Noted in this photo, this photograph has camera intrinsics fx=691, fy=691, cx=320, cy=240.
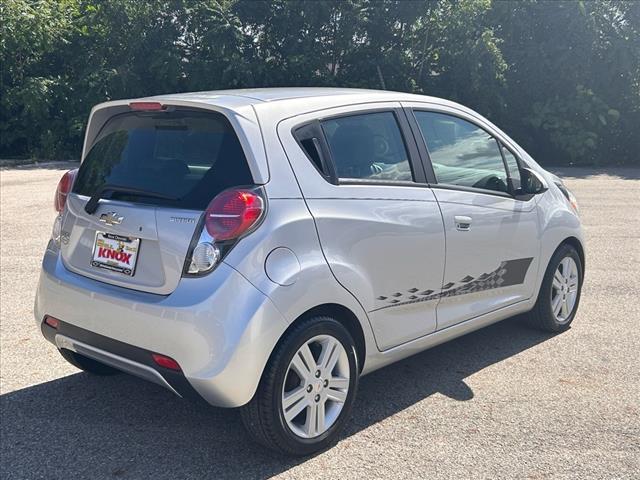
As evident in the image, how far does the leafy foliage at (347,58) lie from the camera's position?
18.1 m

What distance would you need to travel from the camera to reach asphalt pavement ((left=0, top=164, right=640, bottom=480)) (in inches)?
132

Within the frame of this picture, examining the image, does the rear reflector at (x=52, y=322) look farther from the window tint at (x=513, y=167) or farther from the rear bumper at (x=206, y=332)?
the window tint at (x=513, y=167)

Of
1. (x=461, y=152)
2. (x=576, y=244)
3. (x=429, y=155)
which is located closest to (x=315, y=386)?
(x=429, y=155)

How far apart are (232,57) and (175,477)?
1653cm

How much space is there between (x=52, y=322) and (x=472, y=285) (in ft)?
8.07

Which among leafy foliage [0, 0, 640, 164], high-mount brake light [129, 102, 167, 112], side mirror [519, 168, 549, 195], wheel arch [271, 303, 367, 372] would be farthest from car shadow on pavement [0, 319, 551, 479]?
leafy foliage [0, 0, 640, 164]

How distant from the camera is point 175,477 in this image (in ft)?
10.7

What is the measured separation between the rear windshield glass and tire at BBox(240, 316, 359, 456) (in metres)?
0.80

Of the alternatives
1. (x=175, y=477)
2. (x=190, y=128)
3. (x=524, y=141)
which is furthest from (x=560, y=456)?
(x=524, y=141)

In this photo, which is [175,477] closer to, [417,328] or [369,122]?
[417,328]

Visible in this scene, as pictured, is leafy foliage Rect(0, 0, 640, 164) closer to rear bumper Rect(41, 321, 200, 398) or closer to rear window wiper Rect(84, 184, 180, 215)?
rear window wiper Rect(84, 184, 180, 215)

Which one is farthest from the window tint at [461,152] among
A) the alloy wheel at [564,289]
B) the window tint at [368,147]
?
the alloy wheel at [564,289]

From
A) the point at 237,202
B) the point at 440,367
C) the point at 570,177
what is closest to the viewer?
the point at 237,202

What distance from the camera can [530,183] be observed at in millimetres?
4672
